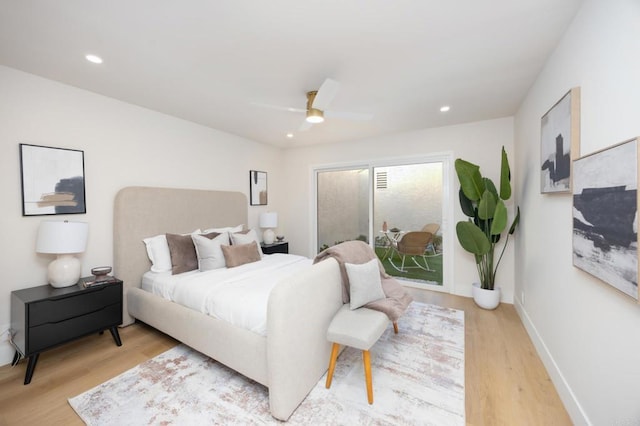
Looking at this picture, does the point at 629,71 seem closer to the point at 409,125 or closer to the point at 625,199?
the point at 625,199

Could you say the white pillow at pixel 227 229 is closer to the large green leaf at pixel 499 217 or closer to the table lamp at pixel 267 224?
the table lamp at pixel 267 224

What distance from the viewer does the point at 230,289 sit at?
2264 mm

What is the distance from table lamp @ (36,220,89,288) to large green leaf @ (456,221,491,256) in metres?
3.95

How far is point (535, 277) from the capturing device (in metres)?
2.51

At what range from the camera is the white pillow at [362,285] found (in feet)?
7.08

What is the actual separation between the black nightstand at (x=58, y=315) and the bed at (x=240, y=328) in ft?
1.01

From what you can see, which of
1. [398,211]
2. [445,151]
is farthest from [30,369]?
[445,151]

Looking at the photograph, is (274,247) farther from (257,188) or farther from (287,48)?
(287,48)

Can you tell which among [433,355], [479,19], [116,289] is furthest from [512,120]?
[116,289]

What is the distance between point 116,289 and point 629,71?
3.89 meters

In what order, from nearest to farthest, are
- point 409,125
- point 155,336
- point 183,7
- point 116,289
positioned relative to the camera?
point 183,7 → point 116,289 → point 155,336 → point 409,125

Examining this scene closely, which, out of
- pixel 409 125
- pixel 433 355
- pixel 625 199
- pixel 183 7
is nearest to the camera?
pixel 625 199

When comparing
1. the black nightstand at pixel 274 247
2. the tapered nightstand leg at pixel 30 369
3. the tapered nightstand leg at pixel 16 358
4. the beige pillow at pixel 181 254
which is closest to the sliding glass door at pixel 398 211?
the black nightstand at pixel 274 247

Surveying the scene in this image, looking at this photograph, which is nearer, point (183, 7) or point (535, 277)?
point (183, 7)
